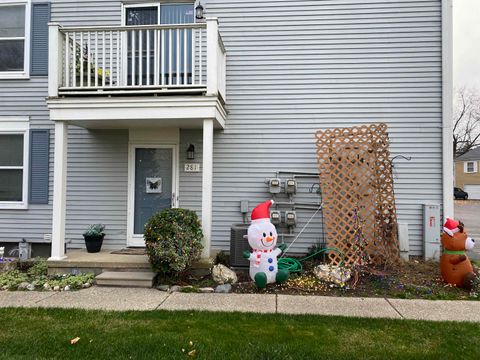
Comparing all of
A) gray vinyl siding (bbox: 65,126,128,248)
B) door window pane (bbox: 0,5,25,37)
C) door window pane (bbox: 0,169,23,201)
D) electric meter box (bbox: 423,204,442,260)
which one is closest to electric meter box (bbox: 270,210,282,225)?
electric meter box (bbox: 423,204,442,260)

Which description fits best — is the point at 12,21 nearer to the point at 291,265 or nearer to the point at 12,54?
the point at 12,54

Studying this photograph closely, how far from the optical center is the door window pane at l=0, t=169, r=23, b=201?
6.93m

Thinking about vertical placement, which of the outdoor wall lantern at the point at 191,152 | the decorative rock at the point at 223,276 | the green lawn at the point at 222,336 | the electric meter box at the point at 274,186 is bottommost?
the green lawn at the point at 222,336

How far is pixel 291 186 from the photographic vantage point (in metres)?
6.36

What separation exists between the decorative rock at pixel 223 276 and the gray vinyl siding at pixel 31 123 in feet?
12.7

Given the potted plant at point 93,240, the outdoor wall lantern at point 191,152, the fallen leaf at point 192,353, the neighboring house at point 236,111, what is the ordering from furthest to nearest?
the outdoor wall lantern at point 191,152
the neighboring house at point 236,111
the potted plant at point 93,240
the fallen leaf at point 192,353

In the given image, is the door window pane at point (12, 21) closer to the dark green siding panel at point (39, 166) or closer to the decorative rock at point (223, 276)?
the dark green siding panel at point (39, 166)

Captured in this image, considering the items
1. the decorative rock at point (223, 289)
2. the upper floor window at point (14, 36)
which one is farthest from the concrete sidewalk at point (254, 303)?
the upper floor window at point (14, 36)

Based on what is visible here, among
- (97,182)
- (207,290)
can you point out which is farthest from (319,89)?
(97,182)

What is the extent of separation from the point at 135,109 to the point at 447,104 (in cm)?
564

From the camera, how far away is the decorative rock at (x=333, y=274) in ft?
16.8

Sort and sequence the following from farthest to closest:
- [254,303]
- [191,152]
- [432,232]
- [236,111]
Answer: [236,111]
[191,152]
[432,232]
[254,303]

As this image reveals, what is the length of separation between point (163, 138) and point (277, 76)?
2566 millimetres

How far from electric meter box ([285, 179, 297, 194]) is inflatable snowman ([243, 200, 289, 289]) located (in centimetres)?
147
